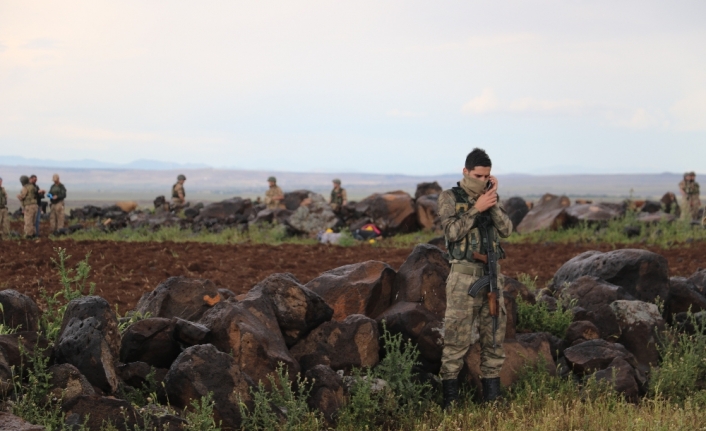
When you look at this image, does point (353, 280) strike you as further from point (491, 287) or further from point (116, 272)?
point (116, 272)

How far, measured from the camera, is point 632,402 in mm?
7516

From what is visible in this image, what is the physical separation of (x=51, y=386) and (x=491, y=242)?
3809 millimetres

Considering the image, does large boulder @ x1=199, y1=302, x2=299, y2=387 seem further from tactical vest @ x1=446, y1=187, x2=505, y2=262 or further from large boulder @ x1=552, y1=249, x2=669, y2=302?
large boulder @ x1=552, y1=249, x2=669, y2=302

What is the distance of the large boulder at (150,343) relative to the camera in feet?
22.8

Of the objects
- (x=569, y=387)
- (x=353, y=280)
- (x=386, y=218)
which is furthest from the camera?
(x=386, y=218)

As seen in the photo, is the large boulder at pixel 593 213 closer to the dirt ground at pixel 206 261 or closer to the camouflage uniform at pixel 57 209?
the dirt ground at pixel 206 261

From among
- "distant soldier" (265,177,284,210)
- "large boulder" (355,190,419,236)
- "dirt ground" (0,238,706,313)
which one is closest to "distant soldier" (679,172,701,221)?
"dirt ground" (0,238,706,313)

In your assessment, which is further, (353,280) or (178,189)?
(178,189)

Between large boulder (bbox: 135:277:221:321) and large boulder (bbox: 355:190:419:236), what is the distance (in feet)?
48.8

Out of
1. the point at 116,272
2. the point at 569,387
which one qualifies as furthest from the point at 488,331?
the point at 116,272

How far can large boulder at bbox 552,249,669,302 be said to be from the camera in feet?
32.6

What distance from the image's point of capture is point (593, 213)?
22234mm

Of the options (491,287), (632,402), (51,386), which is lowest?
(632,402)

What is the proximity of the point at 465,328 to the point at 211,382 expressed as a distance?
7.32ft
